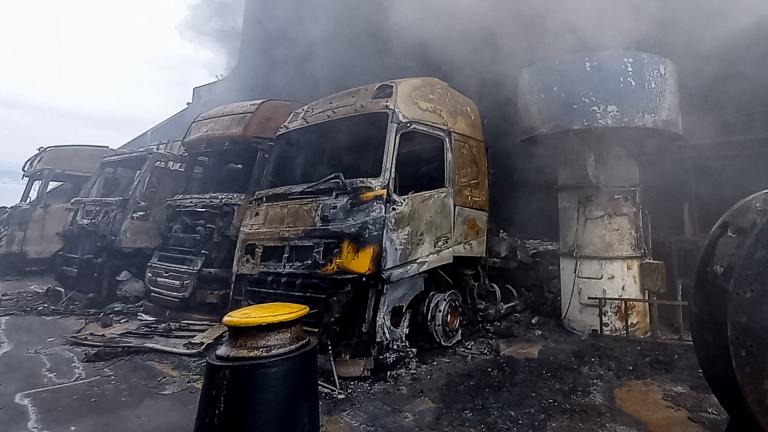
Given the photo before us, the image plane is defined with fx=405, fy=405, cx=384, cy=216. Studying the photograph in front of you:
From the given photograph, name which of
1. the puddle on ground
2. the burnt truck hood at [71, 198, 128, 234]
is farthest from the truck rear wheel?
the burnt truck hood at [71, 198, 128, 234]

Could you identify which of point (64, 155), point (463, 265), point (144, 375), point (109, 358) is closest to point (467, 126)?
point (463, 265)

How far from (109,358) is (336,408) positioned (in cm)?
277

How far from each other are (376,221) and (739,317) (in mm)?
2400

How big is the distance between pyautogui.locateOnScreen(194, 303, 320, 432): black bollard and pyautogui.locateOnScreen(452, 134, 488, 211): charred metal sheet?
110 inches

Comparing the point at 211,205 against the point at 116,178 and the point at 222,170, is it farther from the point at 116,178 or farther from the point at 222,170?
the point at 116,178

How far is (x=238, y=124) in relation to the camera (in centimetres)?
571

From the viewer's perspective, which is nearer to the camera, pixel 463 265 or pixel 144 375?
pixel 144 375

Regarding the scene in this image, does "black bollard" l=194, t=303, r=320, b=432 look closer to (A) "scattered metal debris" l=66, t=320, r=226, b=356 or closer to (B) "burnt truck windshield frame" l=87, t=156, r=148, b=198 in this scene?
(A) "scattered metal debris" l=66, t=320, r=226, b=356

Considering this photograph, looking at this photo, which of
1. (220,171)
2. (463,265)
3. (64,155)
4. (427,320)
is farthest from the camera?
(64,155)

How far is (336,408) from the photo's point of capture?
121 inches

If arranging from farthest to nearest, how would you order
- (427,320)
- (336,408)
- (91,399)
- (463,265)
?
(463,265) → (427,320) → (91,399) → (336,408)

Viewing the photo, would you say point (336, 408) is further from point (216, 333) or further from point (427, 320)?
point (216, 333)

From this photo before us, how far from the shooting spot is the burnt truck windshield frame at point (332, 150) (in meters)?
3.96

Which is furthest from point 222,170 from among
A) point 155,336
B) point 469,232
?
point 469,232
